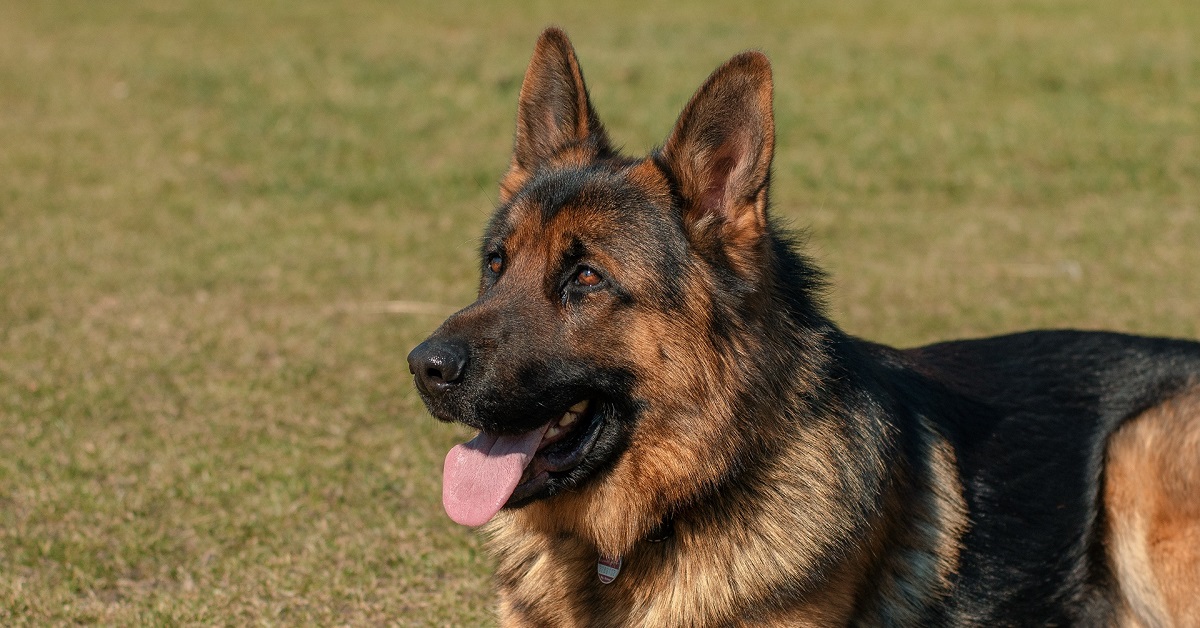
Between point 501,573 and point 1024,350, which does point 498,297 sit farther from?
point 1024,350

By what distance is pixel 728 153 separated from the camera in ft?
13.1

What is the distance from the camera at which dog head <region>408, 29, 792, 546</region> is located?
12.5 ft

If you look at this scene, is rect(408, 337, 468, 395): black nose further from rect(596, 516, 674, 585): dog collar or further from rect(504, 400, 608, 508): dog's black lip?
rect(596, 516, 674, 585): dog collar

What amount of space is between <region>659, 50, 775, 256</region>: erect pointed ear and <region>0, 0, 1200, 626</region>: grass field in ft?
6.92

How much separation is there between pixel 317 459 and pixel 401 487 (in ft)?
1.93

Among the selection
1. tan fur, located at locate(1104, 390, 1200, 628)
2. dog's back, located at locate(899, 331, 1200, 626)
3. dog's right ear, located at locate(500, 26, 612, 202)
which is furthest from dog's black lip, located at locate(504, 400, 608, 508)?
tan fur, located at locate(1104, 390, 1200, 628)

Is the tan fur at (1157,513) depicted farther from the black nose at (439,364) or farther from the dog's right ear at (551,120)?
the black nose at (439,364)

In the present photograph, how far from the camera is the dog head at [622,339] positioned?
3805mm

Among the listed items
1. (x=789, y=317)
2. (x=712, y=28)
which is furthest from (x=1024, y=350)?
(x=712, y=28)

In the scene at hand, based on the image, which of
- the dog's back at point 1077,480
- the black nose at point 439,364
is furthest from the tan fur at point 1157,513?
the black nose at point 439,364

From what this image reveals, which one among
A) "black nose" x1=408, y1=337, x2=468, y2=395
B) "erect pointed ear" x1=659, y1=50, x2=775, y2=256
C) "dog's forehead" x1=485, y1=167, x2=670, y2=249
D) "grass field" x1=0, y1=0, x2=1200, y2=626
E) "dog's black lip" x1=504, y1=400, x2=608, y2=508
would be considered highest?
"erect pointed ear" x1=659, y1=50, x2=775, y2=256

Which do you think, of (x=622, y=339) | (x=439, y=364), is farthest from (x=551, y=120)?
(x=439, y=364)

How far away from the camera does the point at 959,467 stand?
4.40 metres

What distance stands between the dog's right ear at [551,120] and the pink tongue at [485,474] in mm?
972
